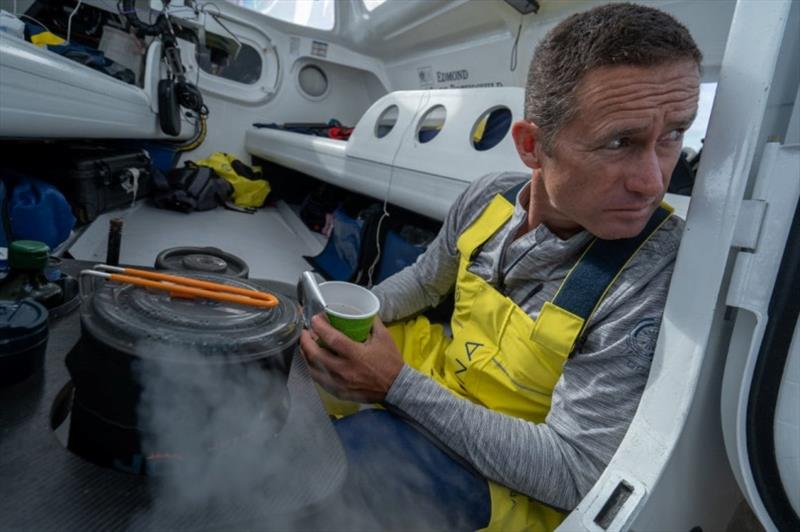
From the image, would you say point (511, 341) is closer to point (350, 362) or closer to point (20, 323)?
point (350, 362)

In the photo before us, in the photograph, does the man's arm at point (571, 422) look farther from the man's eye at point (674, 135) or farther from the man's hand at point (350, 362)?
the man's eye at point (674, 135)

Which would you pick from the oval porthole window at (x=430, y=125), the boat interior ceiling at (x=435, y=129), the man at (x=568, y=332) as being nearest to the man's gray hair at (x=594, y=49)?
the man at (x=568, y=332)

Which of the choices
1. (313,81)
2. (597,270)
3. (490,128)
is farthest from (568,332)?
(313,81)

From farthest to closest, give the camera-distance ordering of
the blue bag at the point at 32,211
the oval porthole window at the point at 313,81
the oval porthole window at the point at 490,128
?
1. the oval porthole window at the point at 313,81
2. the oval porthole window at the point at 490,128
3. the blue bag at the point at 32,211

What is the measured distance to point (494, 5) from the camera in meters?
3.04

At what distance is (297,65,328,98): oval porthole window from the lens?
4852 millimetres

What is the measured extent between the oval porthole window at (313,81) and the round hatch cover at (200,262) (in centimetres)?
437

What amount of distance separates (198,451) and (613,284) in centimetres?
67

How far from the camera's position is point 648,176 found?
2.44 feet

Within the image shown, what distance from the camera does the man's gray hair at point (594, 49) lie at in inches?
28.7

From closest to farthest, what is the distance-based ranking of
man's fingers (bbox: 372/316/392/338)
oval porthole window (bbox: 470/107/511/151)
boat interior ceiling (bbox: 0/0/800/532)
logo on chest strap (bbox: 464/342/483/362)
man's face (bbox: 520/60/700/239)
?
boat interior ceiling (bbox: 0/0/800/532)
man's face (bbox: 520/60/700/239)
man's fingers (bbox: 372/316/392/338)
logo on chest strap (bbox: 464/342/483/362)
oval porthole window (bbox: 470/107/511/151)

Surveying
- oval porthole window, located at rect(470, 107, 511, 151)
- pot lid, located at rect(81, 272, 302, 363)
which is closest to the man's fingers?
pot lid, located at rect(81, 272, 302, 363)

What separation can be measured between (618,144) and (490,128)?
1333 mm

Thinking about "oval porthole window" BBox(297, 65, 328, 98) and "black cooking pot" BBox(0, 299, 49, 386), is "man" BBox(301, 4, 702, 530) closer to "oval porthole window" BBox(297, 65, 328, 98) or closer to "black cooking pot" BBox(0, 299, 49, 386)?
"black cooking pot" BBox(0, 299, 49, 386)
